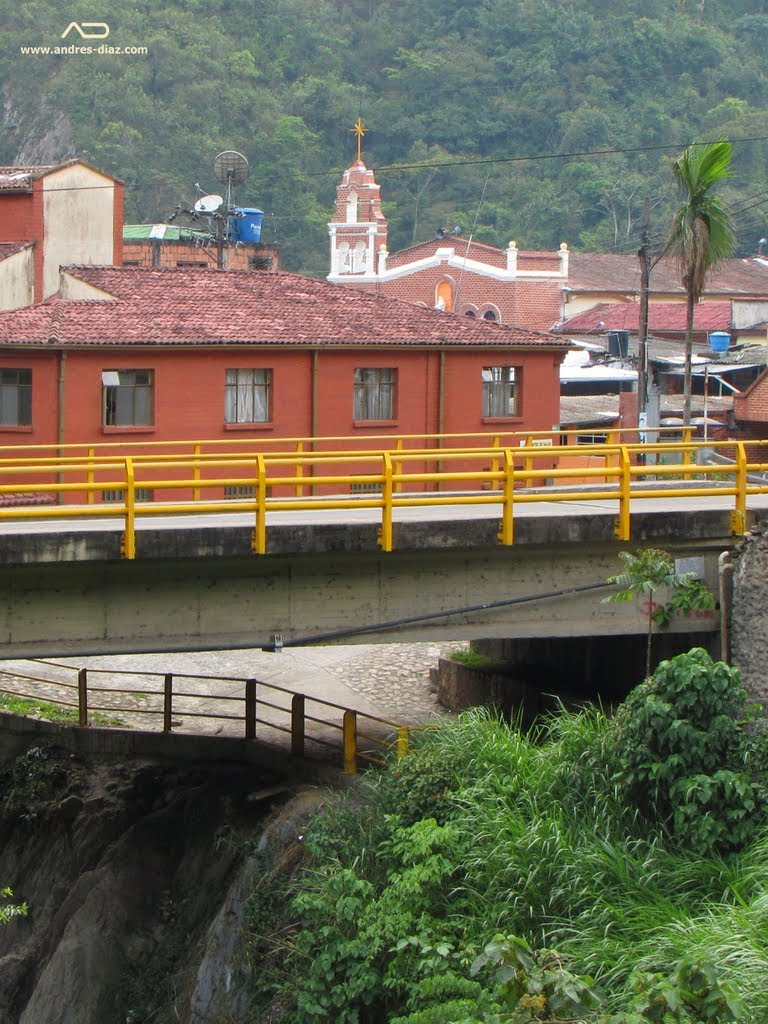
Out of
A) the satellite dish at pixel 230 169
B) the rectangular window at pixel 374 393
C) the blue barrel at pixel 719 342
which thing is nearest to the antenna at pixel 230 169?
the satellite dish at pixel 230 169

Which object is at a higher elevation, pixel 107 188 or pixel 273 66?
pixel 273 66

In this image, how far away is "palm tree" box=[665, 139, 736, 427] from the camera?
30.0 m

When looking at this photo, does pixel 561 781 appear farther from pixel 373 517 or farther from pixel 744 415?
pixel 744 415

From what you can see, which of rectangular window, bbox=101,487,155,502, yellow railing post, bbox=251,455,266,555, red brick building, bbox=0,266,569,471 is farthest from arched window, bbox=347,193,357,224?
yellow railing post, bbox=251,455,266,555

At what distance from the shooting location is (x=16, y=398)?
89.8ft

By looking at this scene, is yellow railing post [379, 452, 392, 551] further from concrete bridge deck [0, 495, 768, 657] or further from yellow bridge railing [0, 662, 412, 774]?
yellow bridge railing [0, 662, 412, 774]

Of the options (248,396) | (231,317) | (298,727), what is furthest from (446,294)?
(298,727)

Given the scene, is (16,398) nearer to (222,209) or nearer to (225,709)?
(225,709)

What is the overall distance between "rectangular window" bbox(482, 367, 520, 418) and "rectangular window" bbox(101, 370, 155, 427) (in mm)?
7695

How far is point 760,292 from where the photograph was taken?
253ft

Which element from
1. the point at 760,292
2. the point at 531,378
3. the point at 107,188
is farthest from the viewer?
the point at 760,292

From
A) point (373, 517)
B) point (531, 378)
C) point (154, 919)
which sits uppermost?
point (531, 378)

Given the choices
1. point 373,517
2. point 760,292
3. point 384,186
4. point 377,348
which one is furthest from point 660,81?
point 373,517

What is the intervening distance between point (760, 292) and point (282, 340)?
2100 inches
